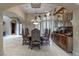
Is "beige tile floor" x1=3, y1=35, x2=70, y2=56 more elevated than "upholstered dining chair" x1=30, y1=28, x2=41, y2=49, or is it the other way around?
"upholstered dining chair" x1=30, y1=28, x2=41, y2=49

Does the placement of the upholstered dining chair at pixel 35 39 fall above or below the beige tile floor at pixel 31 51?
above

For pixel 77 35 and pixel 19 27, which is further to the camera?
pixel 19 27

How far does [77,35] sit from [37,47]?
146 inches

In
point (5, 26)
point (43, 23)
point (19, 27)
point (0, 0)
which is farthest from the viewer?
point (19, 27)

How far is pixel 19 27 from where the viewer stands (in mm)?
24719

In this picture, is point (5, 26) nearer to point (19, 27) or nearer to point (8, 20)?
point (8, 20)

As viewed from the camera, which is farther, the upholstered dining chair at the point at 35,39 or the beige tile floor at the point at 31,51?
the upholstered dining chair at the point at 35,39

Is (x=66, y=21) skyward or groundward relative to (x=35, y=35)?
skyward

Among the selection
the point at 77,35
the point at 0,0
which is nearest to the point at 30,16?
the point at 77,35

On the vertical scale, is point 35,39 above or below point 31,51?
above

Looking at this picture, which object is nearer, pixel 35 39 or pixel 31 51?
pixel 31 51

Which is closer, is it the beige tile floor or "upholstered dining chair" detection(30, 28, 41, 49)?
the beige tile floor

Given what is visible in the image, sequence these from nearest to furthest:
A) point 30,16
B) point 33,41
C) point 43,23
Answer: point 33,41, point 30,16, point 43,23

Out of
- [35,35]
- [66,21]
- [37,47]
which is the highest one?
[66,21]
